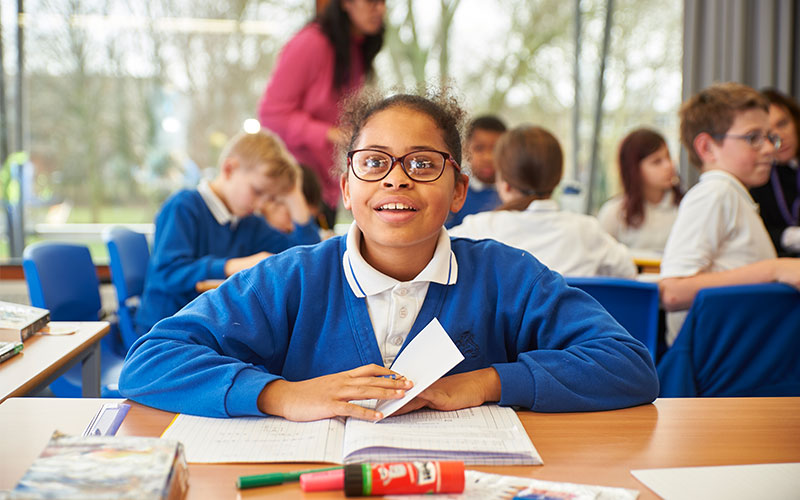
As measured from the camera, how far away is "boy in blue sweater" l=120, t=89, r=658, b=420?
3.80 ft

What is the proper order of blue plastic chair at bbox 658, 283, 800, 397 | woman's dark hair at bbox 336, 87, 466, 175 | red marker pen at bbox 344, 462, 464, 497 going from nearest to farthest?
red marker pen at bbox 344, 462, 464, 497, woman's dark hair at bbox 336, 87, 466, 175, blue plastic chair at bbox 658, 283, 800, 397

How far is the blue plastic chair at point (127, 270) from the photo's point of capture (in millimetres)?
2865

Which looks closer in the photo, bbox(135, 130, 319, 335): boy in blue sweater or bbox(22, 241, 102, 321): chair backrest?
bbox(22, 241, 102, 321): chair backrest

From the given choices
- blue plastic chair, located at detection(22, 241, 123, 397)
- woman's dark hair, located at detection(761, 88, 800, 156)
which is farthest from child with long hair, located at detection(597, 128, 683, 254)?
blue plastic chair, located at detection(22, 241, 123, 397)

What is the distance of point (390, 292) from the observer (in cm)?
136

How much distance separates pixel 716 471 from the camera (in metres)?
0.92

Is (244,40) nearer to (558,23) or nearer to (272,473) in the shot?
(558,23)

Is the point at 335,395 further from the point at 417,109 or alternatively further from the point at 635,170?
the point at 635,170

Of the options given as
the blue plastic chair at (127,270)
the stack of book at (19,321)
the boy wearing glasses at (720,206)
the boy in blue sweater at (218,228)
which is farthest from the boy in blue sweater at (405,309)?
the blue plastic chair at (127,270)

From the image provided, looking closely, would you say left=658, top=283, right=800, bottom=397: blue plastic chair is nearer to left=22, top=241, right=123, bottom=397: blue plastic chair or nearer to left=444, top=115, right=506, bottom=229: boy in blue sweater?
left=22, top=241, right=123, bottom=397: blue plastic chair

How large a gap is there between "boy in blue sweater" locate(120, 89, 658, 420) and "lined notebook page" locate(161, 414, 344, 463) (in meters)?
0.08

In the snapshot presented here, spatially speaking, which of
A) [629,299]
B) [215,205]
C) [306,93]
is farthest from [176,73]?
[629,299]

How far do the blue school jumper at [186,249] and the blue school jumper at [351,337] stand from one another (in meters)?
1.43

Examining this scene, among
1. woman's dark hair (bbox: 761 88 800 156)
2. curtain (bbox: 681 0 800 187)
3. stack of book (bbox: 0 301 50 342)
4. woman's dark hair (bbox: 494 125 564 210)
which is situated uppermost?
curtain (bbox: 681 0 800 187)
